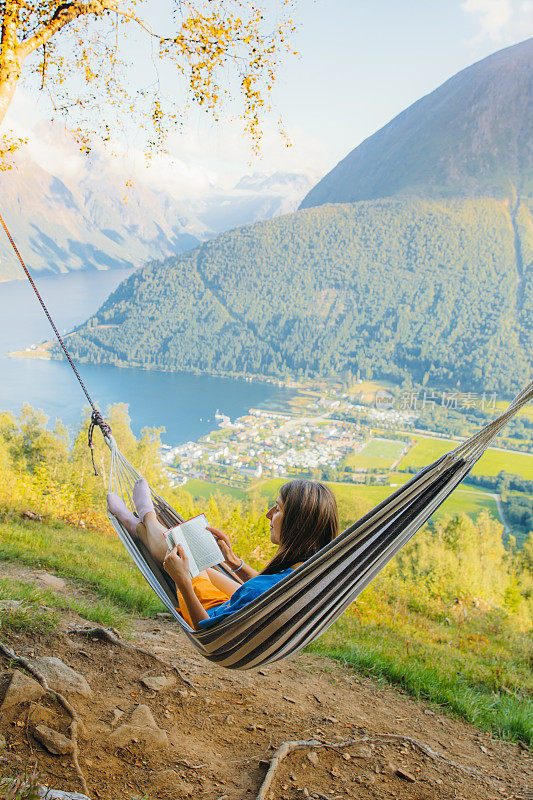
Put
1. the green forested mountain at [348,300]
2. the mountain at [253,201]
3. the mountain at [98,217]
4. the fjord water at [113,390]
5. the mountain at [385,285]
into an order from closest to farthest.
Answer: the fjord water at [113,390]
the green forested mountain at [348,300]
the mountain at [385,285]
the mountain at [98,217]
the mountain at [253,201]

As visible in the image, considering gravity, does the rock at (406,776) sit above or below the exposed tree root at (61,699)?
below

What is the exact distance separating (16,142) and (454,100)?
99412mm

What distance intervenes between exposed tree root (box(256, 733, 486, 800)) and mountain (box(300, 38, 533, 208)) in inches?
3158

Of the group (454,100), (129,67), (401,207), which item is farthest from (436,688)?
(454,100)

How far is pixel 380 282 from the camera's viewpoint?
6425 centimetres

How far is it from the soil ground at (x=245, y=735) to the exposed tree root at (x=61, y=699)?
18 millimetres

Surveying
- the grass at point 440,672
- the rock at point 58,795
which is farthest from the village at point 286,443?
the rock at point 58,795

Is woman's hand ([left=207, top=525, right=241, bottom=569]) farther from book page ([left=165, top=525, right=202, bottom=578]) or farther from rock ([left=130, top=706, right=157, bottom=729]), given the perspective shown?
rock ([left=130, top=706, right=157, bottom=729])

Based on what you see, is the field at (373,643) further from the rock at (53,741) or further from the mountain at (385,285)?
the mountain at (385,285)

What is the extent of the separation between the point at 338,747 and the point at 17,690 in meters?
0.98

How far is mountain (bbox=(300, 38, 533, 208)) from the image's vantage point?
75.1 metres

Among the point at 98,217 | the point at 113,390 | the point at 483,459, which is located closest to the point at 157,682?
the point at 483,459

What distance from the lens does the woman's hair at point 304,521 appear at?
4.70 feet

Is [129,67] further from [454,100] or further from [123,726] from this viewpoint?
[454,100]
